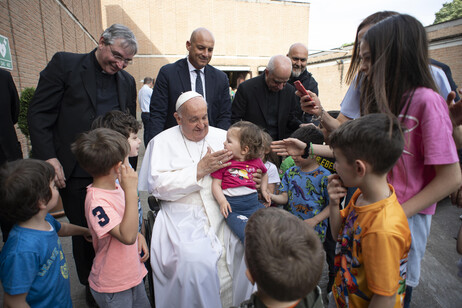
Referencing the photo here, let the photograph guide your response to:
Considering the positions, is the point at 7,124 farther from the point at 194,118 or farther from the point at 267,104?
the point at 267,104

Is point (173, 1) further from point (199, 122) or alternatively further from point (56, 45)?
point (199, 122)

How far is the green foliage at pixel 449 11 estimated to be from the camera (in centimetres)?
3769

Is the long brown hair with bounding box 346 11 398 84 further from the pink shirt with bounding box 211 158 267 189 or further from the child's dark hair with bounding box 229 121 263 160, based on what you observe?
the pink shirt with bounding box 211 158 267 189

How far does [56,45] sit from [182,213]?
35.6 feet

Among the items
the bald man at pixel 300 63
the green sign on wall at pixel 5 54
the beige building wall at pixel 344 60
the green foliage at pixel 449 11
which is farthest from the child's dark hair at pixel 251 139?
the green foliage at pixel 449 11

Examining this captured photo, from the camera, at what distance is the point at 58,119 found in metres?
2.56

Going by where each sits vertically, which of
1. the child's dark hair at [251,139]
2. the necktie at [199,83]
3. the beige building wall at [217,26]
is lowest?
the child's dark hair at [251,139]

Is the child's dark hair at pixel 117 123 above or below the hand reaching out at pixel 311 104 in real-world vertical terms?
below

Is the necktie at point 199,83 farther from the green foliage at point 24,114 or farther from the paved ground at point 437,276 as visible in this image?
the green foliage at point 24,114

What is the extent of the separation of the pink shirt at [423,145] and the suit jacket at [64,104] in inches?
98.4

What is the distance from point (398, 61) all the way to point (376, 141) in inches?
19.0

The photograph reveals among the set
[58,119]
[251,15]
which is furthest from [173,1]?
[58,119]

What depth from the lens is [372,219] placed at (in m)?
1.35

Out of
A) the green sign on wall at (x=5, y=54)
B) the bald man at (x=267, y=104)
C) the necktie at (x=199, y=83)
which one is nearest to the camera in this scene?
the necktie at (x=199, y=83)
